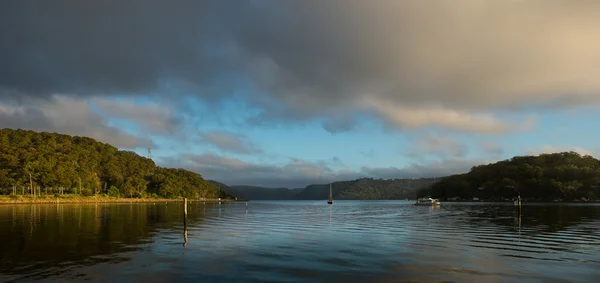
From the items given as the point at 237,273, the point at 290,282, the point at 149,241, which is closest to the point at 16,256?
the point at 149,241

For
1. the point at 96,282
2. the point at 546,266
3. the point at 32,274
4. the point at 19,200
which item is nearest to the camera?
the point at 96,282

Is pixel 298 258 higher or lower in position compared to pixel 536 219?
higher

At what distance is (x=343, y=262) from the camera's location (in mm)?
27812

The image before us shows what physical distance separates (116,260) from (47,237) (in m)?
20.2

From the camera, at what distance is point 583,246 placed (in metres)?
35.7

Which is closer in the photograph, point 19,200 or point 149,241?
point 149,241

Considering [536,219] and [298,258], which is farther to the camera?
[536,219]

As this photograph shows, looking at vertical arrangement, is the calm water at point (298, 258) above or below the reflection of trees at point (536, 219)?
above

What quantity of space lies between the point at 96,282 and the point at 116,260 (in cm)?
690

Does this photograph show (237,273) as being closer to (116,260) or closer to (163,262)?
(163,262)

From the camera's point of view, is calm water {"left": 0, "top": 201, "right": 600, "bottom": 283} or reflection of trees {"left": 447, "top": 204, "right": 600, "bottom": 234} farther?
reflection of trees {"left": 447, "top": 204, "right": 600, "bottom": 234}

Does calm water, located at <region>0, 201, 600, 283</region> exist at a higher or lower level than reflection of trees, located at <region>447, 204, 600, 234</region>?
higher

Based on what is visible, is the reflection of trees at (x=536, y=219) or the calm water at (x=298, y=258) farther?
the reflection of trees at (x=536, y=219)

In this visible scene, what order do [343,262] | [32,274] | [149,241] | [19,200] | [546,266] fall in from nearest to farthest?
1. [32,274]
2. [546,266]
3. [343,262]
4. [149,241]
5. [19,200]
